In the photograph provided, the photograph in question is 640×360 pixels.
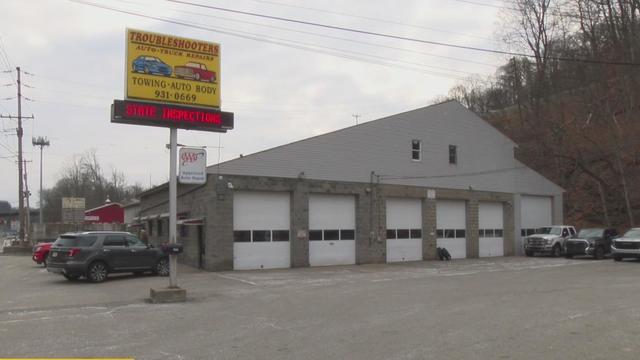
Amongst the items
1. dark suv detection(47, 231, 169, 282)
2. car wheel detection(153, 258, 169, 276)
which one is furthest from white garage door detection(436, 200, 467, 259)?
dark suv detection(47, 231, 169, 282)

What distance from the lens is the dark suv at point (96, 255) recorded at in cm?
2003

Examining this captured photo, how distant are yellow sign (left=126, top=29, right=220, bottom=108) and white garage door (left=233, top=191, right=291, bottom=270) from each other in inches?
343

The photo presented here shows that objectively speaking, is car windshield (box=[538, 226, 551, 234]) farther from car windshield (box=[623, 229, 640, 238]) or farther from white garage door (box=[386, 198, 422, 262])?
white garage door (box=[386, 198, 422, 262])

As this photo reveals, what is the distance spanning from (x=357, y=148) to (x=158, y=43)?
14405 mm

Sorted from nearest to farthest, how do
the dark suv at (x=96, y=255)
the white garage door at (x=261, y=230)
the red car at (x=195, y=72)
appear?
the red car at (x=195, y=72)
the dark suv at (x=96, y=255)
the white garage door at (x=261, y=230)

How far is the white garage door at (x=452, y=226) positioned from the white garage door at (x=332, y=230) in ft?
20.3

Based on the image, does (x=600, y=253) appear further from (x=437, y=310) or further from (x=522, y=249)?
(x=437, y=310)

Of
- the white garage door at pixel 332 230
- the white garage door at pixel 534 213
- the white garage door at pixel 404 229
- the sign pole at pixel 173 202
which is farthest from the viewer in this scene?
the white garage door at pixel 534 213

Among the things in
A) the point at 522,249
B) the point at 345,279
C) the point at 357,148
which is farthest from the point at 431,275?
the point at 522,249

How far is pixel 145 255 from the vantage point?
22094 millimetres

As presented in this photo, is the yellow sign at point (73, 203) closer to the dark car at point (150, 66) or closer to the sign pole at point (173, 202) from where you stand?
the dark car at point (150, 66)

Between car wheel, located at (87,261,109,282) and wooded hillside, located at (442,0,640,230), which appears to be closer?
car wheel, located at (87,261,109,282)

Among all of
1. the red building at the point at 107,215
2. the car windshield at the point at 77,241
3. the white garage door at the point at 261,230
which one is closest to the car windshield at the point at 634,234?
the white garage door at the point at 261,230

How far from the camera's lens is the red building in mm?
57688
